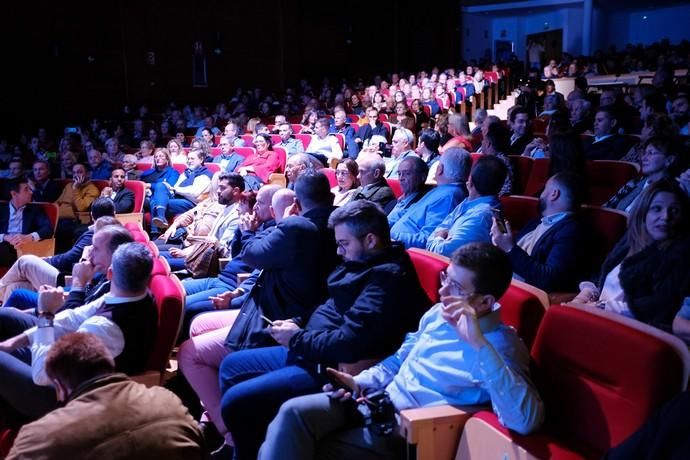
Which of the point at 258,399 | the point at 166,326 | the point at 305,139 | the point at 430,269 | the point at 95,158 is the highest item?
the point at 305,139

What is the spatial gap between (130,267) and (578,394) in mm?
1414

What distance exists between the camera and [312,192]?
248 centimetres

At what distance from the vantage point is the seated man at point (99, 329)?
205cm

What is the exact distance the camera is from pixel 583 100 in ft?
18.5

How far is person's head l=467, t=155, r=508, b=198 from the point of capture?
8.72 feet

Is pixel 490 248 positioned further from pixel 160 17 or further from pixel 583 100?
pixel 160 17

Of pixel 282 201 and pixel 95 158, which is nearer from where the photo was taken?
pixel 282 201

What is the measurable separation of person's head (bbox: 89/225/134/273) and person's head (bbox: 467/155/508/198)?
4.73ft

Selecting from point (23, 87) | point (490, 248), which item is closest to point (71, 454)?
point (490, 248)

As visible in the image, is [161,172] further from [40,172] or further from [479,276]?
[479,276]

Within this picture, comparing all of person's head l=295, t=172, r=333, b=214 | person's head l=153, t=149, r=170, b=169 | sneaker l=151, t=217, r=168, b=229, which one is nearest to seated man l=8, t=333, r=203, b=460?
person's head l=295, t=172, r=333, b=214

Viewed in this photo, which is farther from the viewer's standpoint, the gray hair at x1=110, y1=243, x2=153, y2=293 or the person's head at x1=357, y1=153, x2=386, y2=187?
the person's head at x1=357, y1=153, x2=386, y2=187

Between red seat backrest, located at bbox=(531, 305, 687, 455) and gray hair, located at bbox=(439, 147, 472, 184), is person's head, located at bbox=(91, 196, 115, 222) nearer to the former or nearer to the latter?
gray hair, located at bbox=(439, 147, 472, 184)

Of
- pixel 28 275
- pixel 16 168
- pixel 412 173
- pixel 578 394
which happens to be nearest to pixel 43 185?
pixel 16 168
